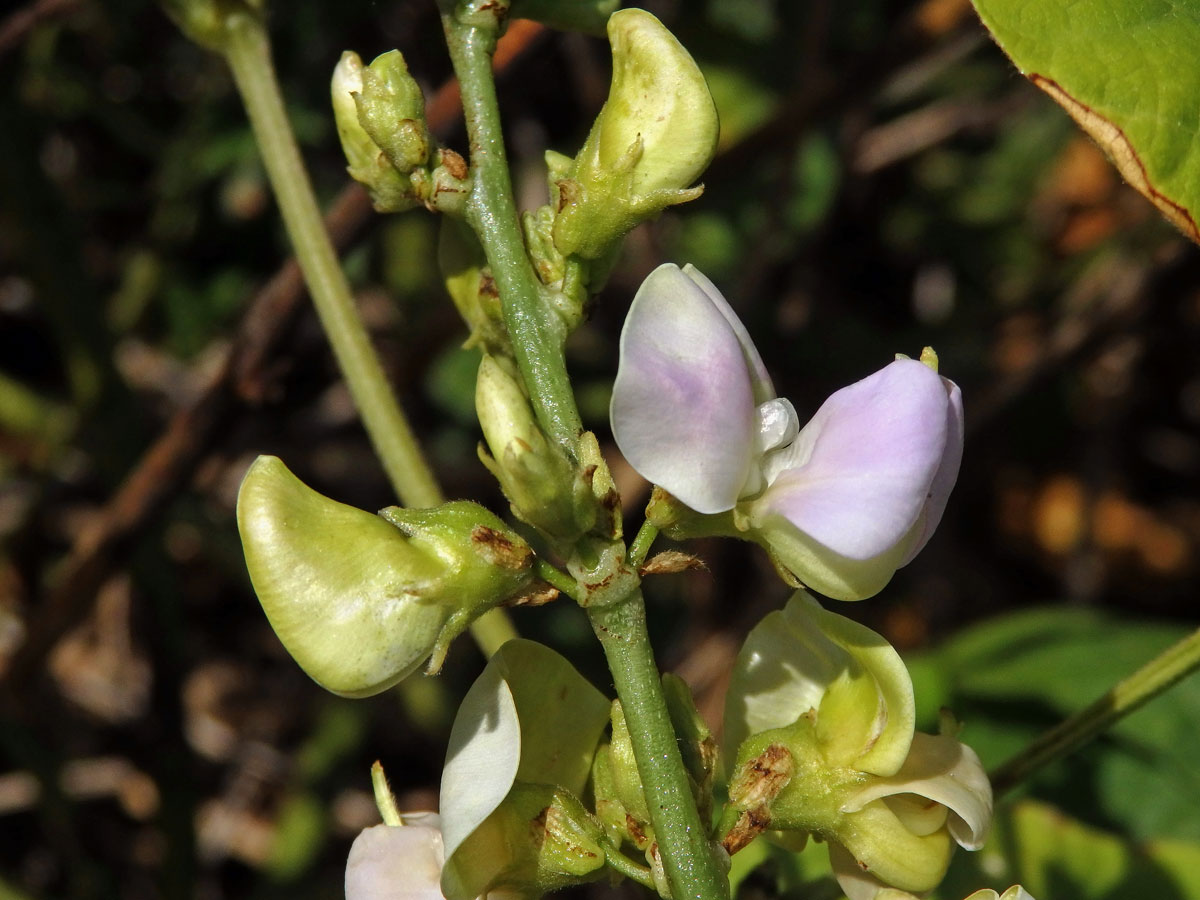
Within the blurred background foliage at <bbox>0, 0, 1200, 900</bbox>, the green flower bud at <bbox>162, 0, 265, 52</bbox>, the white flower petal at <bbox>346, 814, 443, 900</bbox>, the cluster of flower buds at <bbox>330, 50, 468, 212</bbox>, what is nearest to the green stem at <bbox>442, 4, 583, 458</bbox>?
the cluster of flower buds at <bbox>330, 50, 468, 212</bbox>

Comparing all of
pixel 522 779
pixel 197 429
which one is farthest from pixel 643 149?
pixel 197 429

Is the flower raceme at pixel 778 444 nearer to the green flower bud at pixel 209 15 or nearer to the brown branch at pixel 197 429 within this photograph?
the green flower bud at pixel 209 15

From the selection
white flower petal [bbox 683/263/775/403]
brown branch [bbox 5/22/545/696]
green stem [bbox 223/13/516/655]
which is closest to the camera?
white flower petal [bbox 683/263/775/403]

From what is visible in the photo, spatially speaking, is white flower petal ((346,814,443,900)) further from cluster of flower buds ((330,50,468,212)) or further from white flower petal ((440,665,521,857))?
cluster of flower buds ((330,50,468,212))

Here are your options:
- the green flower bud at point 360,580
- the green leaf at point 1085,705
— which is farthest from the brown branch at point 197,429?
the green leaf at point 1085,705

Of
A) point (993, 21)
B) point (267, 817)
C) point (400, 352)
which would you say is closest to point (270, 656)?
point (267, 817)

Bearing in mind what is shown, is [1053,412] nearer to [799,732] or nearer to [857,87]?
[857,87]
